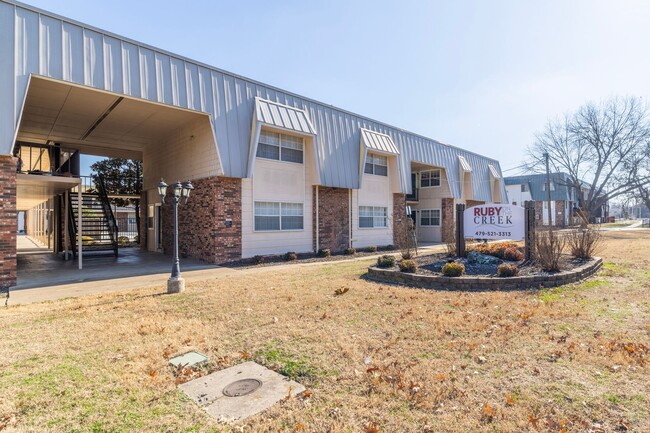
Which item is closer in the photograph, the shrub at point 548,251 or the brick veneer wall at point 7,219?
the brick veneer wall at point 7,219

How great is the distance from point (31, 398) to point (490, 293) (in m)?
7.54

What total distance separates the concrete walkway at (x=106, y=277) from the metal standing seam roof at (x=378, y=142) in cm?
728

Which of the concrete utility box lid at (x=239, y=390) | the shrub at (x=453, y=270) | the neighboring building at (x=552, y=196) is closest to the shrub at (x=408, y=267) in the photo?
the shrub at (x=453, y=270)

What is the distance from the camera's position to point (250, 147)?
1300 centimetres

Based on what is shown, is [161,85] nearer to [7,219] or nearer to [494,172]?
[7,219]

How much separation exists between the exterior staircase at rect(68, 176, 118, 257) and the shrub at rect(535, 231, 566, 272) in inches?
648

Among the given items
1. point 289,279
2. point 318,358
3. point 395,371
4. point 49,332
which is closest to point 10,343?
point 49,332

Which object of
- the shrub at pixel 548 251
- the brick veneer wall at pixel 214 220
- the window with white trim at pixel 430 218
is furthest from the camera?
the window with white trim at pixel 430 218

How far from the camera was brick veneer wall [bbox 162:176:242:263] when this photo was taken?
12500 mm

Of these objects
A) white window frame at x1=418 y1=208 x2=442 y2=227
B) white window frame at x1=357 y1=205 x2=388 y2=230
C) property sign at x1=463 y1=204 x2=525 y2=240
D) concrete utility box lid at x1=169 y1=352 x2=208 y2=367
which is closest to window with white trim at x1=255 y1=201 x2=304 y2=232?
white window frame at x1=357 y1=205 x2=388 y2=230

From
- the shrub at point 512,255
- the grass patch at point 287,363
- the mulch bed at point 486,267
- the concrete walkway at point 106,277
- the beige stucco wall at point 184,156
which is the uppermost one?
the beige stucco wall at point 184,156

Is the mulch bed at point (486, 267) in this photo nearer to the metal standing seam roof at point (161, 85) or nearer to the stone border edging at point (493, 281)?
the stone border edging at point (493, 281)

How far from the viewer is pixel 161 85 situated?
35.5ft

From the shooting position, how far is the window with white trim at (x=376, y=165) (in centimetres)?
1864
